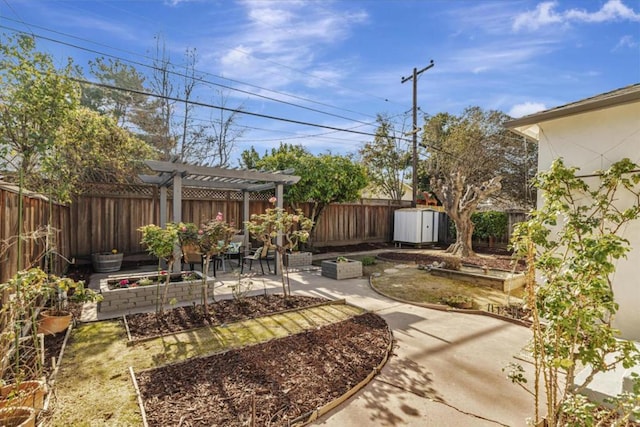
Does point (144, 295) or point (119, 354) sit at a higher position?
point (144, 295)

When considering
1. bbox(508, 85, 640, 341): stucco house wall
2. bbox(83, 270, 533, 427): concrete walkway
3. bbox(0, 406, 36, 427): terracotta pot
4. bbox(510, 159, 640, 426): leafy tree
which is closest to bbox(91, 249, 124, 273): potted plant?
bbox(0, 406, 36, 427): terracotta pot

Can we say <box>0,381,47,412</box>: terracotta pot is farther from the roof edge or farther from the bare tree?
the bare tree

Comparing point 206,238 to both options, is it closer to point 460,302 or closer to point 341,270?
point 341,270

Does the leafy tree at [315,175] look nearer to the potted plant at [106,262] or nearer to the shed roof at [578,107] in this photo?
the potted plant at [106,262]

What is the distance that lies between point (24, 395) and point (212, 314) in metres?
2.30

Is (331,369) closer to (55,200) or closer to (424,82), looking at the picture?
(55,200)

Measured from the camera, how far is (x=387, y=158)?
16422 mm

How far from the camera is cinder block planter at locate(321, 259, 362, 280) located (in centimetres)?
657

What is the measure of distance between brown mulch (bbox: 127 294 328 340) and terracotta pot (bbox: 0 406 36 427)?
158 cm

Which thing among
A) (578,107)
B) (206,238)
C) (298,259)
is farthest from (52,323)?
(578,107)

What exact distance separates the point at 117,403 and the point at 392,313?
11.0ft

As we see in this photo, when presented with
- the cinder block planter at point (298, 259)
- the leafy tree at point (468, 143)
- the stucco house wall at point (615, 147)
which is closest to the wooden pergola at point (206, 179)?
the cinder block planter at point (298, 259)

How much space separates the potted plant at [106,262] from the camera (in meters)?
6.52

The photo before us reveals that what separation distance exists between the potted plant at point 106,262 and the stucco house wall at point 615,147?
26.8 ft
